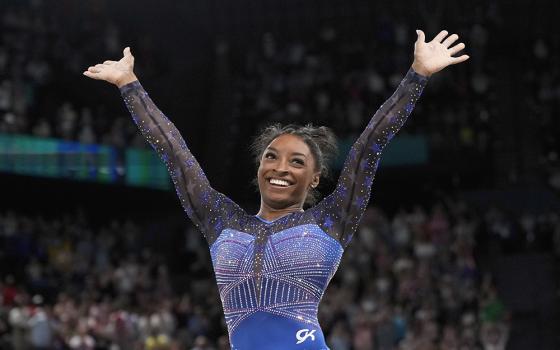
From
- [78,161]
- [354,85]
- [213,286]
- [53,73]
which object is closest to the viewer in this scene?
[213,286]

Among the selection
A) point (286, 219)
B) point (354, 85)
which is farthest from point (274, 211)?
point (354, 85)

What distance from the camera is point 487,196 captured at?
56.0 feet

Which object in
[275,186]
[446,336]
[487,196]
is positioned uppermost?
[487,196]

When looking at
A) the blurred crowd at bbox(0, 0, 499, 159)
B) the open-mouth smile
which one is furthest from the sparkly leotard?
the blurred crowd at bbox(0, 0, 499, 159)

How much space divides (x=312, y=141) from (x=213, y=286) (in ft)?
39.9

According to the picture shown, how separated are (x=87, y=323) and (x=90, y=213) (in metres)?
5.79

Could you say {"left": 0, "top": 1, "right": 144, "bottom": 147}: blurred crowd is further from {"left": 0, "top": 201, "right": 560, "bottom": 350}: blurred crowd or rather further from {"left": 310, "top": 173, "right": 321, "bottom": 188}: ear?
{"left": 310, "top": 173, "right": 321, "bottom": 188}: ear

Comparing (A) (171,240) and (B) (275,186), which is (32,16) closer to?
(A) (171,240)

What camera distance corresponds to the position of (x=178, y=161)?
429cm

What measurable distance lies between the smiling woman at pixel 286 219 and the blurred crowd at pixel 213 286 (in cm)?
864

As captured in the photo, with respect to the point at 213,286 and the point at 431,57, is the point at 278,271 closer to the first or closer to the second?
the point at 431,57

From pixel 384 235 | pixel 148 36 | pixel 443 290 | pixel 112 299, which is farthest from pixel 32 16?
pixel 443 290

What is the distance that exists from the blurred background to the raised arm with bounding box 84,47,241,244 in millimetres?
8178

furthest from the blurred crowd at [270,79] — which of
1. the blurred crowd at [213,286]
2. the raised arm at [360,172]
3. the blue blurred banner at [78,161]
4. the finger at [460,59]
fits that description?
the finger at [460,59]
